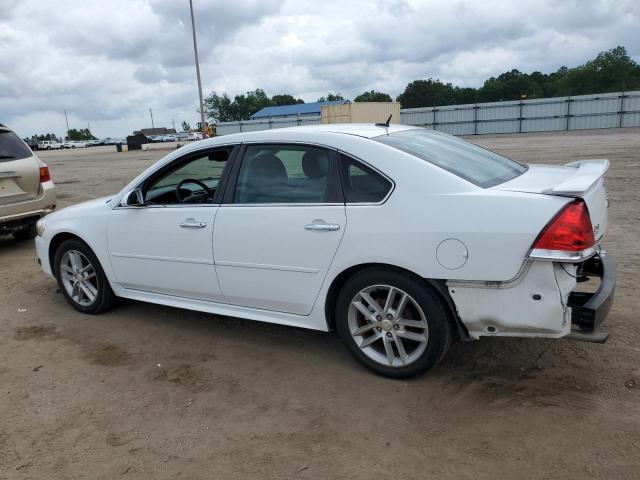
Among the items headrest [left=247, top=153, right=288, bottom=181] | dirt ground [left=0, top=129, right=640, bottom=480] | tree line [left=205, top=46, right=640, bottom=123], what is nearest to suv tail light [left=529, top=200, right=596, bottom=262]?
dirt ground [left=0, top=129, right=640, bottom=480]

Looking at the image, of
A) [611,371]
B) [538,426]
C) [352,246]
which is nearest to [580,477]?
[538,426]

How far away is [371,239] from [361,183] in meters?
0.40

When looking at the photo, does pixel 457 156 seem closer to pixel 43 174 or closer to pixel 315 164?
pixel 315 164

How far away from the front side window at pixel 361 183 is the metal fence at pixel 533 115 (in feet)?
106

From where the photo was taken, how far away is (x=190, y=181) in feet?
14.7

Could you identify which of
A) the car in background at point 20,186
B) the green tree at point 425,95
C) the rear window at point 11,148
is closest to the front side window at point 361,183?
the car in background at point 20,186

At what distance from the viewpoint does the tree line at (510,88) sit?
83.2m

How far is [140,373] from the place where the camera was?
390 centimetres

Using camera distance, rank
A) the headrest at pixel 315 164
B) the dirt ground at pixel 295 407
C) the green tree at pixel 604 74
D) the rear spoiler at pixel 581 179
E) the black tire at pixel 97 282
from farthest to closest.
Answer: the green tree at pixel 604 74 < the black tire at pixel 97 282 < the headrest at pixel 315 164 < the rear spoiler at pixel 581 179 < the dirt ground at pixel 295 407

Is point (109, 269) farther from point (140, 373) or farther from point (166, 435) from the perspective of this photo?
point (166, 435)

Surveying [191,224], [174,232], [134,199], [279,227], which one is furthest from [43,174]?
[279,227]

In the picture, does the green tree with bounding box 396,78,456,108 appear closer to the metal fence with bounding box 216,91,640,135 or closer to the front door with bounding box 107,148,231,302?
the metal fence with bounding box 216,91,640,135

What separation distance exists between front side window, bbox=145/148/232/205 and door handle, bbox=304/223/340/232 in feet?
3.14

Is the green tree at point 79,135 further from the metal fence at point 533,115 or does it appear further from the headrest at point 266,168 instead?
the headrest at point 266,168
